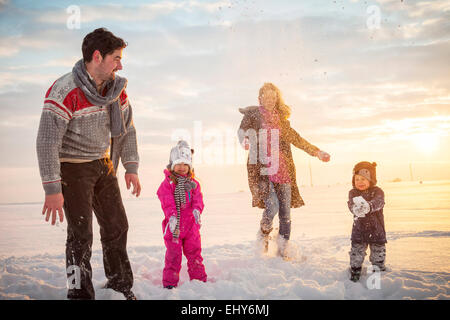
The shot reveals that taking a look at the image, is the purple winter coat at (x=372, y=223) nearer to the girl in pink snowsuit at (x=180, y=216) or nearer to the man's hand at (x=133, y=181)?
the girl in pink snowsuit at (x=180, y=216)

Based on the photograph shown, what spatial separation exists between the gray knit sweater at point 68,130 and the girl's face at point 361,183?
8.15 feet

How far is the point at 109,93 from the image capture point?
124 inches

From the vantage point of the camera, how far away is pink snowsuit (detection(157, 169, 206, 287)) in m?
3.64

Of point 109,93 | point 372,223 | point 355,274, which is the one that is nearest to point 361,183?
point 372,223

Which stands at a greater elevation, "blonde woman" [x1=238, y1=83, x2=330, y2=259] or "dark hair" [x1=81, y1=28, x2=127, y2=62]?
"dark hair" [x1=81, y1=28, x2=127, y2=62]

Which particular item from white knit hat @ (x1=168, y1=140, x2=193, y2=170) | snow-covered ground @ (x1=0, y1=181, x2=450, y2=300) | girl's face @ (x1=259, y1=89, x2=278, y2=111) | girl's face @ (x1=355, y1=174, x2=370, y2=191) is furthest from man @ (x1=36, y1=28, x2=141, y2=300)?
girl's face @ (x1=355, y1=174, x2=370, y2=191)

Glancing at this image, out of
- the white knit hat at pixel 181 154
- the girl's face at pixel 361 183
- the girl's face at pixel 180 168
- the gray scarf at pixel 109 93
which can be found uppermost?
the gray scarf at pixel 109 93

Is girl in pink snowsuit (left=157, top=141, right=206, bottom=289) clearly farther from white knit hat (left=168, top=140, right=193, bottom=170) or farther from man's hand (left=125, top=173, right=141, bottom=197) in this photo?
man's hand (left=125, top=173, right=141, bottom=197)

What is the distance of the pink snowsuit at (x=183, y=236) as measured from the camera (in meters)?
3.64

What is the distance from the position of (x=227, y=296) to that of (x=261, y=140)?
2219mm

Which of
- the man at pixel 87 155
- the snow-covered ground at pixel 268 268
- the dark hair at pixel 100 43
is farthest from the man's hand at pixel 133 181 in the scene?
the dark hair at pixel 100 43

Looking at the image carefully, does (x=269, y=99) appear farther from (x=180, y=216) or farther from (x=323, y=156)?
(x=180, y=216)

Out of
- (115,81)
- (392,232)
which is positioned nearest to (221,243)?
(392,232)

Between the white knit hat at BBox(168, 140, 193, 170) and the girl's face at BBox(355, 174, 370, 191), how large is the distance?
1809 millimetres
